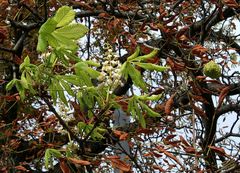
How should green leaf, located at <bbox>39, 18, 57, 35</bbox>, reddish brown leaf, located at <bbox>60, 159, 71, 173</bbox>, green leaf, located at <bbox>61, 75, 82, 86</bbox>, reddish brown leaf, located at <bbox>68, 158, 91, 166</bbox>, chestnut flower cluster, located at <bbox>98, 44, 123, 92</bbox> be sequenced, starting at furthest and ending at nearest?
1. reddish brown leaf, located at <bbox>60, 159, 71, 173</bbox>
2. reddish brown leaf, located at <bbox>68, 158, 91, 166</bbox>
3. chestnut flower cluster, located at <bbox>98, 44, 123, 92</bbox>
4. green leaf, located at <bbox>61, 75, 82, 86</bbox>
5. green leaf, located at <bbox>39, 18, 57, 35</bbox>

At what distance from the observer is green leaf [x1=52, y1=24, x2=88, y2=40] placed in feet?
4.16

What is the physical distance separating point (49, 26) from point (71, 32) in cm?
7

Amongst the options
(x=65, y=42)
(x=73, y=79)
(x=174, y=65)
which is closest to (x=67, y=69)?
(x=73, y=79)

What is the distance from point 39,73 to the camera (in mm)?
1464

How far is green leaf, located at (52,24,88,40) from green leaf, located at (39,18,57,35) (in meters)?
0.02

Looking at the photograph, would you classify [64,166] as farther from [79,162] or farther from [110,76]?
[110,76]

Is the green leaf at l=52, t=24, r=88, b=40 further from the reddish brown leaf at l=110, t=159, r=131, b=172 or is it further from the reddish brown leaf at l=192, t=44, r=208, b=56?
the reddish brown leaf at l=192, t=44, r=208, b=56

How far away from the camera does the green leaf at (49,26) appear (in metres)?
1.22

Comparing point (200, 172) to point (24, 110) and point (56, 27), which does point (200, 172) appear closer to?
point (56, 27)

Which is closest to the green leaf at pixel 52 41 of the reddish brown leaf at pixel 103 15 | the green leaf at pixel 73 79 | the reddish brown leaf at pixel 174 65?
the green leaf at pixel 73 79

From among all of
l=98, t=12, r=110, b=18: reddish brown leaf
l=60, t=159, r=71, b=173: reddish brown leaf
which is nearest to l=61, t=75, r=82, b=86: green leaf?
l=60, t=159, r=71, b=173: reddish brown leaf

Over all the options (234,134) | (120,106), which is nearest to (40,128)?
(234,134)

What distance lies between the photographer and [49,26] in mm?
1230

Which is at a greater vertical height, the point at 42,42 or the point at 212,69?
the point at 42,42
